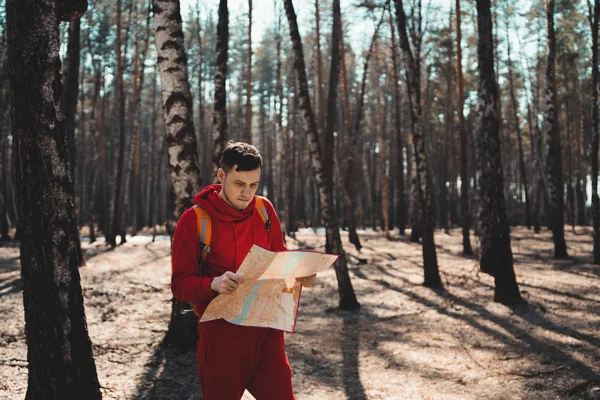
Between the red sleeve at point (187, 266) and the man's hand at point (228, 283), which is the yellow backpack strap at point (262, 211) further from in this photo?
the man's hand at point (228, 283)

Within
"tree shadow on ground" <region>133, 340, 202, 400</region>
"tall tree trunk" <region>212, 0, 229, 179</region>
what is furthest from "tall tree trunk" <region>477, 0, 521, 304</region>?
"tree shadow on ground" <region>133, 340, 202, 400</region>

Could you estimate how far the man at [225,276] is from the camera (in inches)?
80.7

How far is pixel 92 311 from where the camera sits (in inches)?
281

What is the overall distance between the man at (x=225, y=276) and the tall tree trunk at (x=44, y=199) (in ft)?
4.72

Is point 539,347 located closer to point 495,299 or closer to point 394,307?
point 495,299

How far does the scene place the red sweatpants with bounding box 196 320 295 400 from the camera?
6.73 ft

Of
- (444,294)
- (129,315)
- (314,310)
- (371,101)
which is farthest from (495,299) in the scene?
(371,101)

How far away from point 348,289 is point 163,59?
466cm

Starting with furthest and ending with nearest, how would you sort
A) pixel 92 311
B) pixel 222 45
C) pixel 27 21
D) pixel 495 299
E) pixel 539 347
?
pixel 222 45
pixel 495 299
pixel 92 311
pixel 539 347
pixel 27 21

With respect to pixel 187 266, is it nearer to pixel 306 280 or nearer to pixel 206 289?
pixel 206 289

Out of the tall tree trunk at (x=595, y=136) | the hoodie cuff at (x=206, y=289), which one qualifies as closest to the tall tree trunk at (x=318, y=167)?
the hoodie cuff at (x=206, y=289)

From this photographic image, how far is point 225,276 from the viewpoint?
195 cm

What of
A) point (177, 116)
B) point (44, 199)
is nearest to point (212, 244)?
point (44, 199)

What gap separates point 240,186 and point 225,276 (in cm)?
44
